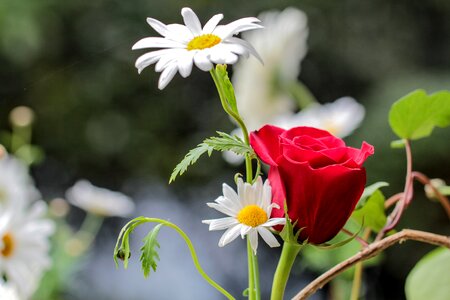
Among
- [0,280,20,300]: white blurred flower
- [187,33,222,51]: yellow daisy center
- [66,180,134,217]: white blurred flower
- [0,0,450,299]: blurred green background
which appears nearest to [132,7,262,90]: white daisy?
[187,33,222,51]: yellow daisy center

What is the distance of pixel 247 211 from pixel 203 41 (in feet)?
0.16

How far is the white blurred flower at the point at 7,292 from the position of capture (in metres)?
0.29

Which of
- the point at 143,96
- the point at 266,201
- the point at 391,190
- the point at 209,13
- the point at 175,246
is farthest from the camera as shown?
the point at 143,96

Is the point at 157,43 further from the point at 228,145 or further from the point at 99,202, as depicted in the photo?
the point at 99,202

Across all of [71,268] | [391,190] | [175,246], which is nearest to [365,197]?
[71,268]

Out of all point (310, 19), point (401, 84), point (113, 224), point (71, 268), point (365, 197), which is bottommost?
point (113, 224)

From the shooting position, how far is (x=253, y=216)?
0.20m

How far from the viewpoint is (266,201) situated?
196mm

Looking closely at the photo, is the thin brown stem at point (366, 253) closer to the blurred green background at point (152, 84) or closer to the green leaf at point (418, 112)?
the green leaf at point (418, 112)

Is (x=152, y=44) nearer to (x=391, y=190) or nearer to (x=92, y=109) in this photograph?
(x=391, y=190)

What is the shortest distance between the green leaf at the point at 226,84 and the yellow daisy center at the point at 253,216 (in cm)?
A: 3

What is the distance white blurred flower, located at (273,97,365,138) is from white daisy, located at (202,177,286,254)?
0.19m

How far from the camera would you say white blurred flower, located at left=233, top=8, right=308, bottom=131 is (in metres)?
0.43

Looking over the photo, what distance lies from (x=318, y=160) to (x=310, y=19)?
4.63ft
